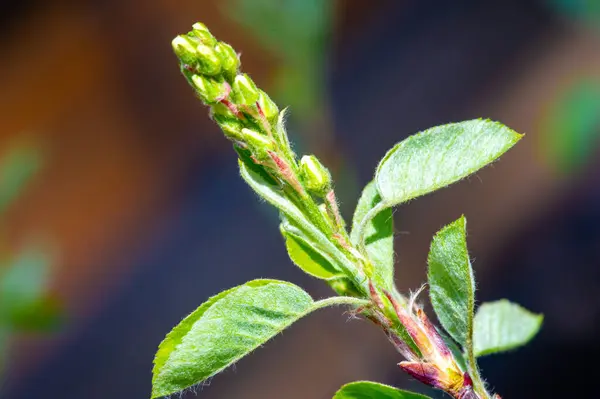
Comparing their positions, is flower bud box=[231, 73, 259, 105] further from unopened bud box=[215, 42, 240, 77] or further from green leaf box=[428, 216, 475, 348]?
green leaf box=[428, 216, 475, 348]

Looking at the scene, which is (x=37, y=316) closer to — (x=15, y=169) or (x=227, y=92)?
(x=15, y=169)

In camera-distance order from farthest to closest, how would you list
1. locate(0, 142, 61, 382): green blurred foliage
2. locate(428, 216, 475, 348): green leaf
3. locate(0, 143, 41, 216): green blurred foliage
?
locate(0, 143, 41, 216): green blurred foliage → locate(0, 142, 61, 382): green blurred foliage → locate(428, 216, 475, 348): green leaf

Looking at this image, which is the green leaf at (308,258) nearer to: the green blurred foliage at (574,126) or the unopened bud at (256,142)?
the unopened bud at (256,142)

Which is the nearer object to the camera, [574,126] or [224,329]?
[224,329]

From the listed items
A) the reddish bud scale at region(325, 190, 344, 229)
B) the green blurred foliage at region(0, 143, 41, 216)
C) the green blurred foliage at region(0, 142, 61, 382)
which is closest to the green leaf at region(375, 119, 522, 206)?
the reddish bud scale at region(325, 190, 344, 229)

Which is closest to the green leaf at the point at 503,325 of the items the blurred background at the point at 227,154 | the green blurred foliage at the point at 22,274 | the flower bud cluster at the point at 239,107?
the flower bud cluster at the point at 239,107

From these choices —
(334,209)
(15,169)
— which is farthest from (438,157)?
(15,169)
